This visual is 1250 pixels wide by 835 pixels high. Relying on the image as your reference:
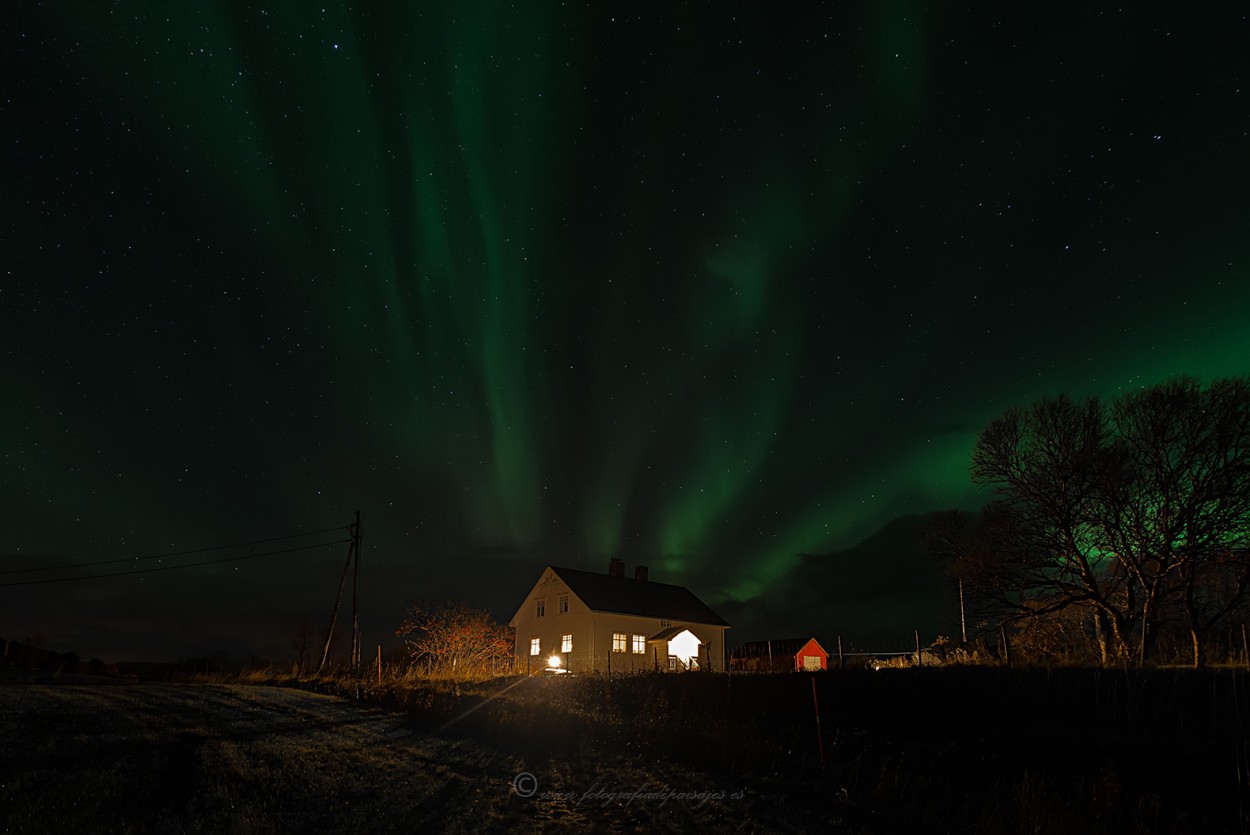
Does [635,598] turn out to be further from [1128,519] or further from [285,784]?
[285,784]

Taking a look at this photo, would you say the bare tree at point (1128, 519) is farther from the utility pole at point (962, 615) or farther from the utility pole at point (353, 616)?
the utility pole at point (353, 616)

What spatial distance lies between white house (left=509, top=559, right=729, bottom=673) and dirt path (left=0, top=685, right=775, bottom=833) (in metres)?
37.1

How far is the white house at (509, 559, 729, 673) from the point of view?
1998 inches

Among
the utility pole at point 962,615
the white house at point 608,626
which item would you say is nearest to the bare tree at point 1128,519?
the utility pole at point 962,615

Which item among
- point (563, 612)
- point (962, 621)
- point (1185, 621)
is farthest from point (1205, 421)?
point (563, 612)

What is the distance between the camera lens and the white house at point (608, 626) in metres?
50.8

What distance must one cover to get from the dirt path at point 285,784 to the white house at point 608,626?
37.1 m

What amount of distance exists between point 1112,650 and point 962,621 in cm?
627

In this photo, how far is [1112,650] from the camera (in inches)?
1179

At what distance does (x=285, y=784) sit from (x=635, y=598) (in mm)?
47792

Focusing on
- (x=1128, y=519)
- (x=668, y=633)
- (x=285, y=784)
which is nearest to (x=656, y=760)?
(x=285, y=784)

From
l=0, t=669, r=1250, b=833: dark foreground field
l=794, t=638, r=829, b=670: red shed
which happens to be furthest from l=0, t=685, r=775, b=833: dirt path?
l=794, t=638, r=829, b=670: red shed

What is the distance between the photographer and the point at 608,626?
5131 centimetres

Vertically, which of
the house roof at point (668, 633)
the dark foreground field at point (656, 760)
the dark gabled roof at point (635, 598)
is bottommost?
the dark foreground field at point (656, 760)
